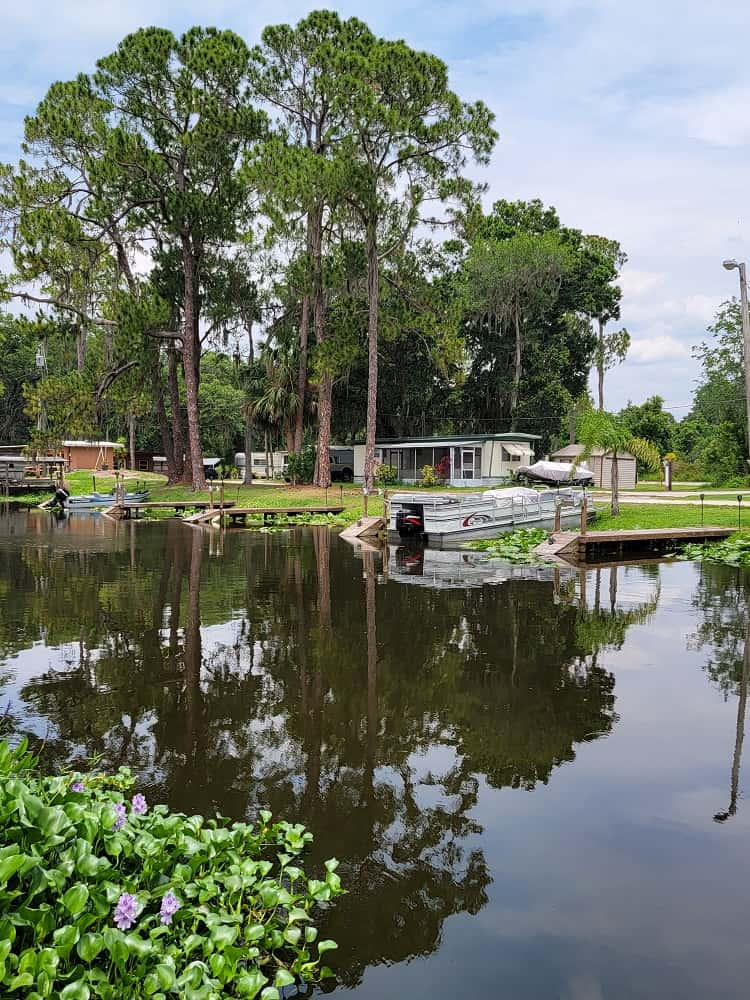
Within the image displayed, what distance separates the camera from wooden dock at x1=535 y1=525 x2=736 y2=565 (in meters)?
21.7

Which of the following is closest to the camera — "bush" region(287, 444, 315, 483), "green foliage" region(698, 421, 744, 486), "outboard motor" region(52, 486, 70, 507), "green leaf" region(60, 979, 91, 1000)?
"green leaf" region(60, 979, 91, 1000)

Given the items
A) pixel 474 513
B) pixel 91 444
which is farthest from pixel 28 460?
pixel 474 513

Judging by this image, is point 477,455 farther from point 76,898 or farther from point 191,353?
point 76,898

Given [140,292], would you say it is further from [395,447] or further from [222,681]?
[222,681]

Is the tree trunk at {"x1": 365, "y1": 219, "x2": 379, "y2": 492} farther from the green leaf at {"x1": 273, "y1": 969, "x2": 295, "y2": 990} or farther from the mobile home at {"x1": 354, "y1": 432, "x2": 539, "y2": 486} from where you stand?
the green leaf at {"x1": 273, "y1": 969, "x2": 295, "y2": 990}

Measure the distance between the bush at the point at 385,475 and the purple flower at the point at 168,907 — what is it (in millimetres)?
41814

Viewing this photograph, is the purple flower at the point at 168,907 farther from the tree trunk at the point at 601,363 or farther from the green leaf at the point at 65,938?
the tree trunk at the point at 601,363

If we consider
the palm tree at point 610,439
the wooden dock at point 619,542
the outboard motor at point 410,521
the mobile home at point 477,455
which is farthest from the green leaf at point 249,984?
the mobile home at point 477,455

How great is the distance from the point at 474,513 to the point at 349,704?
16.8m

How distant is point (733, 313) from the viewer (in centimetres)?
5169

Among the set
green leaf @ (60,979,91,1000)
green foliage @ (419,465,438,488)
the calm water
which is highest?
green foliage @ (419,465,438,488)

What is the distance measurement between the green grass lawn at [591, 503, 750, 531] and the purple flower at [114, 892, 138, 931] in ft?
76.5

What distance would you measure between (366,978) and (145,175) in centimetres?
4298

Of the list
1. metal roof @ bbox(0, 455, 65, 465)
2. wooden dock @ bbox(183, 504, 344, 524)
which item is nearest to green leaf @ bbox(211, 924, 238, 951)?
wooden dock @ bbox(183, 504, 344, 524)
